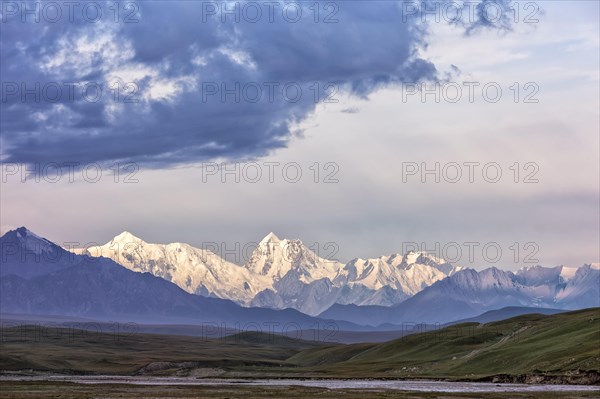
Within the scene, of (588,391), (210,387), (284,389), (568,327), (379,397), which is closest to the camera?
(379,397)

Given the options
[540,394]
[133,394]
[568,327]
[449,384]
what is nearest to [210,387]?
[133,394]

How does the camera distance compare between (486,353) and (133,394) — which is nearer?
(133,394)

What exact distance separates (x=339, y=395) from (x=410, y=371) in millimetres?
A: 80348

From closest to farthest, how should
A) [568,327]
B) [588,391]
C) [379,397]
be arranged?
[379,397]
[588,391]
[568,327]

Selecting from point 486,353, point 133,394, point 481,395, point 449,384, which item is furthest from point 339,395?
point 486,353

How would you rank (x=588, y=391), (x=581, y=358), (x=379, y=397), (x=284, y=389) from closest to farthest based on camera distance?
(x=379, y=397) < (x=588, y=391) < (x=284, y=389) < (x=581, y=358)

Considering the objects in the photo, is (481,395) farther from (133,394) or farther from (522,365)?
(522,365)

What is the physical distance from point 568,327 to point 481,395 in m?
79.4

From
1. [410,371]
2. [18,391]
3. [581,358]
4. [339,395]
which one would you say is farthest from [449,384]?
[18,391]

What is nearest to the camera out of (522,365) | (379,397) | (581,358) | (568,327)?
(379,397)

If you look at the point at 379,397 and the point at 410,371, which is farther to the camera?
the point at 410,371

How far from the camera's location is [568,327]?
190 meters

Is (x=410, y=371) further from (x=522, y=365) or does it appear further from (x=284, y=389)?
(x=284, y=389)

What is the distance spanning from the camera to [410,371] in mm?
195250
